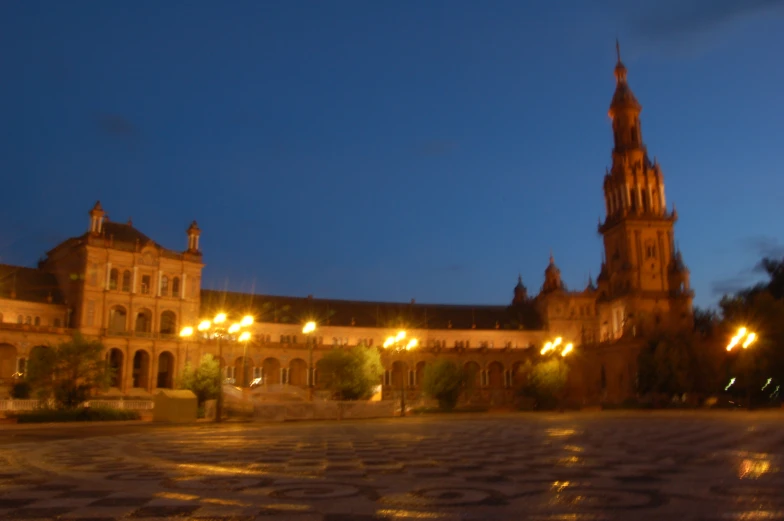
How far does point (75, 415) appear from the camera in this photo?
42.3m

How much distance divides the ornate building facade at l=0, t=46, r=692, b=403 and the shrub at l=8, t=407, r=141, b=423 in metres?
21.0

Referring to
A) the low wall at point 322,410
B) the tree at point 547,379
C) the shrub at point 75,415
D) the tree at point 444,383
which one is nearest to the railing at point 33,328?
the shrub at point 75,415

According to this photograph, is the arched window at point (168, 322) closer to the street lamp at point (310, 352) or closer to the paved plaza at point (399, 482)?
the street lamp at point (310, 352)

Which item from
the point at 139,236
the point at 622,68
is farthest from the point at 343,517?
the point at 622,68

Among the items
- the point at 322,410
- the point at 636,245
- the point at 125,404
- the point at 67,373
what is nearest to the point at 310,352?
the point at 322,410

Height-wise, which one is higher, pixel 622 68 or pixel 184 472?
pixel 622 68

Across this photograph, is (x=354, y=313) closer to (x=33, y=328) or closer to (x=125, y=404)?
(x=33, y=328)

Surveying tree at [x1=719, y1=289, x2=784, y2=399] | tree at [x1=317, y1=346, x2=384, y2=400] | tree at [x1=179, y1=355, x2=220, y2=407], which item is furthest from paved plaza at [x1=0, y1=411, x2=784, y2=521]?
tree at [x1=719, y1=289, x2=784, y2=399]

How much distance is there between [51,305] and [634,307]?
72215 mm

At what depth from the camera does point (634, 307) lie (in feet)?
302

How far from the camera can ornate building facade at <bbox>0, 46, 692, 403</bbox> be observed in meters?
71.8

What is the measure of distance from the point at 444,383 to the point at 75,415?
32505 mm

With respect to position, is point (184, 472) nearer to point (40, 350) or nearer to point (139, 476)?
point (139, 476)

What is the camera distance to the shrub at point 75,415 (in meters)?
40.7
